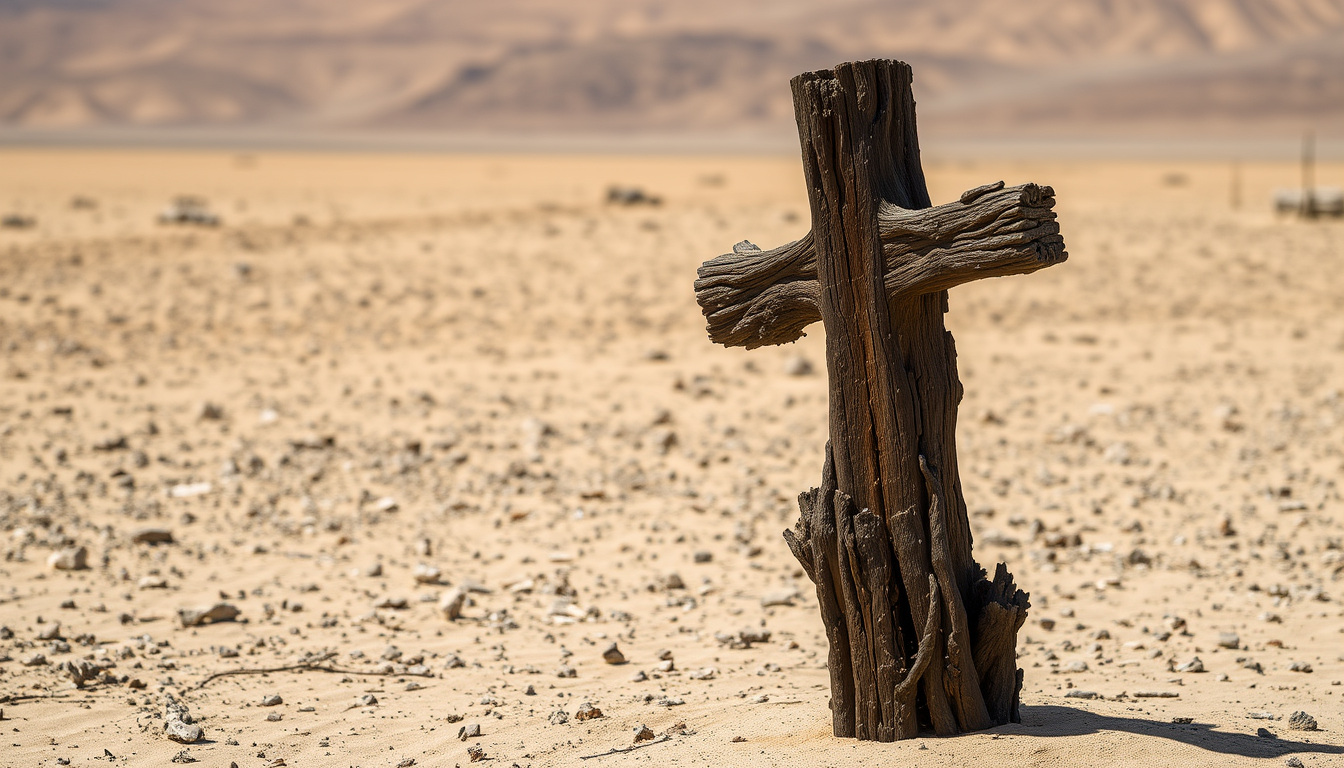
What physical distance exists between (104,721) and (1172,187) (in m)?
31.9

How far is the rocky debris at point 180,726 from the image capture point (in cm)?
510

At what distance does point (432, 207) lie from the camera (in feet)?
78.4

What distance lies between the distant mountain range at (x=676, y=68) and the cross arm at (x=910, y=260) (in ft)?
318

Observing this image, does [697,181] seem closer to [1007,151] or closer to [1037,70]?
[1007,151]

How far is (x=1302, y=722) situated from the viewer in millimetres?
4875

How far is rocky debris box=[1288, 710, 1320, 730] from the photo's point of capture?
487 cm

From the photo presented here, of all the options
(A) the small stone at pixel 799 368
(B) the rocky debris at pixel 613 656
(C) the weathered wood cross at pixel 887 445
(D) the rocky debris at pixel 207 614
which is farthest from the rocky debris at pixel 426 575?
(A) the small stone at pixel 799 368

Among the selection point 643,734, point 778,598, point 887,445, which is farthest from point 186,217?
point 887,445

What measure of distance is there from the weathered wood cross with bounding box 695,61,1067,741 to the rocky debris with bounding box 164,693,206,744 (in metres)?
2.51

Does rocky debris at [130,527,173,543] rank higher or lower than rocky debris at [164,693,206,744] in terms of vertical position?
higher

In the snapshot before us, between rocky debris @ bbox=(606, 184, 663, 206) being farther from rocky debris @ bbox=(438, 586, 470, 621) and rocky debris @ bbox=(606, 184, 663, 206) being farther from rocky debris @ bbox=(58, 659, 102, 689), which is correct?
rocky debris @ bbox=(58, 659, 102, 689)

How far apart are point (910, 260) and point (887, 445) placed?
2.08 feet

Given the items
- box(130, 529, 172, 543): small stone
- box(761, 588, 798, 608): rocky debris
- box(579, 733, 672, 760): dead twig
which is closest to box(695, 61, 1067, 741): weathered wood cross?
box(579, 733, 672, 760): dead twig

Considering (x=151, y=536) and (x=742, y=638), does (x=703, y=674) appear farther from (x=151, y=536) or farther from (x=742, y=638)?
(x=151, y=536)
